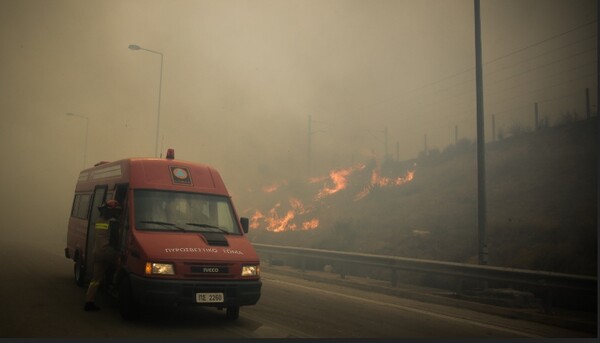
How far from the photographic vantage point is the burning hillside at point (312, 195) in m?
28.1

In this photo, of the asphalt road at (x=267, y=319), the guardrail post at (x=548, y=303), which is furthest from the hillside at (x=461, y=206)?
the asphalt road at (x=267, y=319)

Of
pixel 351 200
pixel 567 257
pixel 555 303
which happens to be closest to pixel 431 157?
pixel 351 200

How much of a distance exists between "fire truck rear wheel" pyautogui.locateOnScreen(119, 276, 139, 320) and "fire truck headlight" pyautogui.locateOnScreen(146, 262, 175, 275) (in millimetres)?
591

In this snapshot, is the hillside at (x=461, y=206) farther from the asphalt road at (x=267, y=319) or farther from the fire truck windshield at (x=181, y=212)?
the fire truck windshield at (x=181, y=212)

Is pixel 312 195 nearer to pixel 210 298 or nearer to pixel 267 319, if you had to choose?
pixel 267 319

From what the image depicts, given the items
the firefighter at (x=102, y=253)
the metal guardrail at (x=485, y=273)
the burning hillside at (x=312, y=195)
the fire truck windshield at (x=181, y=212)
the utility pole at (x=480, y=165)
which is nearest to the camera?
the fire truck windshield at (x=181, y=212)

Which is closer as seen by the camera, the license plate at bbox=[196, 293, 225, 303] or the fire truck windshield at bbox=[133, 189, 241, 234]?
the license plate at bbox=[196, 293, 225, 303]

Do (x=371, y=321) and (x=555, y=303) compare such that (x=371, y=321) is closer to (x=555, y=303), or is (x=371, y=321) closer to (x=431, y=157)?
(x=555, y=303)

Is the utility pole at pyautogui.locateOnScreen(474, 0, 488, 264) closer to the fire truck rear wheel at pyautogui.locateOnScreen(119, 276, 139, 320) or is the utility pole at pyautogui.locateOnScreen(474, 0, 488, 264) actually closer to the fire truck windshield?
the fire truck windshield

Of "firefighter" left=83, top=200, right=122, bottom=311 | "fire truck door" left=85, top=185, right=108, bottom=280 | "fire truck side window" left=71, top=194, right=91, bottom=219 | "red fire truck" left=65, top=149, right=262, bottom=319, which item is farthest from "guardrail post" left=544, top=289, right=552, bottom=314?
"fire truck side window" left=71, top=194, right=91, bottom=219

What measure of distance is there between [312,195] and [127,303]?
82.8 ft

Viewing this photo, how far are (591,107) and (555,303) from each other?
2276 centimetres

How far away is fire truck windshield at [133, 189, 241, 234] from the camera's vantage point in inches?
312

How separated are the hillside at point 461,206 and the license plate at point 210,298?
931 centimetres
